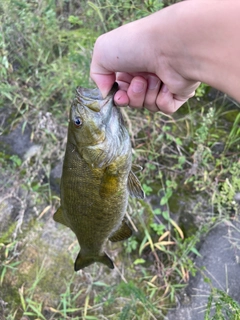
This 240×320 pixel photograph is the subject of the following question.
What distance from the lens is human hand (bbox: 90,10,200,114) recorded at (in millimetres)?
1355

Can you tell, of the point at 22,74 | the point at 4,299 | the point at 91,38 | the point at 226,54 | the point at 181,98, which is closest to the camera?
the point at 226,54

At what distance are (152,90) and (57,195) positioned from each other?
1528 mm

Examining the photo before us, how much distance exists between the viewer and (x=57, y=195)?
2.88m

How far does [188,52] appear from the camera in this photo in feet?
3.95

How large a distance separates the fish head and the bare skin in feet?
0.13

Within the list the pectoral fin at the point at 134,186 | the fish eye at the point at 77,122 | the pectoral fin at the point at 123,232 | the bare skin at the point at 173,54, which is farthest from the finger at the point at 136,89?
the pectoral fin at the point at 123,232

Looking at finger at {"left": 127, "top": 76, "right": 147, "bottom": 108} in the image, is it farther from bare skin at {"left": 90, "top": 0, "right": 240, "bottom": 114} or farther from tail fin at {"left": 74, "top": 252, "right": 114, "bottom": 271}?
tail fin at {"left": 74, "top": 252, "right": 114, "bottom": 271}

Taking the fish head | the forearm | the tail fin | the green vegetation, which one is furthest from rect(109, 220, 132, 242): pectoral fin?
the forearm

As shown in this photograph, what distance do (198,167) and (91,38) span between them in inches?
55.7

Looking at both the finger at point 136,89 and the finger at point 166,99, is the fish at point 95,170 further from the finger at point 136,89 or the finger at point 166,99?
the finger at point 166,99

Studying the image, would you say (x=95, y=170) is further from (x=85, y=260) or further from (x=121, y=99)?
(x=85, y=260)

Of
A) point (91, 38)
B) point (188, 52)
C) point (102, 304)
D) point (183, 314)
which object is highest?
point (188, 52)

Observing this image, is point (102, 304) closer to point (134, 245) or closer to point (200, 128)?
point (134, 245)

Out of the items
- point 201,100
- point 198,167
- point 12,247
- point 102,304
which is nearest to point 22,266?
point 12,247
